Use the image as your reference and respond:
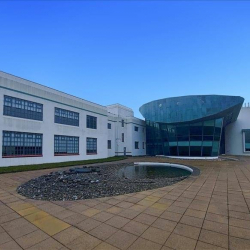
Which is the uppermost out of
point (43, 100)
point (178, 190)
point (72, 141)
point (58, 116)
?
point (43, 100)

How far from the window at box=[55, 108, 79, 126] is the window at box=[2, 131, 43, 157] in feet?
11.6

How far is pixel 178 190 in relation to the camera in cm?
806

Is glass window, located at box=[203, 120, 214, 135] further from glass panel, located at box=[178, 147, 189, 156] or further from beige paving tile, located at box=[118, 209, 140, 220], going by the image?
beige paving tile, located at box=[118, 209, 140, 220]

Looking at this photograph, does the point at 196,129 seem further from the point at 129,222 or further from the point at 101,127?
the point at 129,222

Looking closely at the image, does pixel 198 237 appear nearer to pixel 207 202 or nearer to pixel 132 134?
pixel 207 202

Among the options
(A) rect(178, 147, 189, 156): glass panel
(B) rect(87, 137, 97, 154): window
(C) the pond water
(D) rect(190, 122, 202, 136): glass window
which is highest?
(D) rect(190, 122, 202, 136): glass window

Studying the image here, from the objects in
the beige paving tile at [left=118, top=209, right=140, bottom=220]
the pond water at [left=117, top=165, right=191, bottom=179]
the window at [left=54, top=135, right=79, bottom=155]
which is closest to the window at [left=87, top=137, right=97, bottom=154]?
the window at [left=54, top=135, right=79, bottom=155]

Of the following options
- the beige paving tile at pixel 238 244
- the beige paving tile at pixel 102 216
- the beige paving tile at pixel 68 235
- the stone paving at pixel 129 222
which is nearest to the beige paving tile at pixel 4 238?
the stone paving at pixel 129 222

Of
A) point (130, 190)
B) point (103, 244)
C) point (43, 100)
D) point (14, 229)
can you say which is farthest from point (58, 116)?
point (103, 244)

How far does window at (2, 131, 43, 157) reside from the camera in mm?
16750

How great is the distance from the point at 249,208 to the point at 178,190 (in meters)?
2.87

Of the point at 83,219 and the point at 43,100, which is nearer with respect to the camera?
the point at 83,219

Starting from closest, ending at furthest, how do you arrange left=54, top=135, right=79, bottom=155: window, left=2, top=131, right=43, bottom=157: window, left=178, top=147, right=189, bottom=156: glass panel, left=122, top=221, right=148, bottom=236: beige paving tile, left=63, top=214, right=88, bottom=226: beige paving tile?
left=122, top=221, right=148, bottom=236: beige paving tile → left=63, top=214, right=88, bottom=226: beige paving tile → left=2, top=131, right=43, bottom=157: window → left=54, top=135, right=79, bottom=155: window → left=178, top=147, right=189, bottom=156: glass panel

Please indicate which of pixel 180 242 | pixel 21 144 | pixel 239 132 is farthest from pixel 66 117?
pixel 239 132
